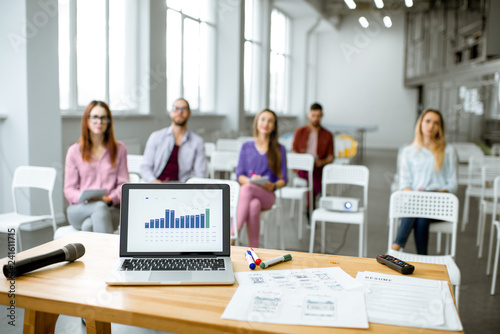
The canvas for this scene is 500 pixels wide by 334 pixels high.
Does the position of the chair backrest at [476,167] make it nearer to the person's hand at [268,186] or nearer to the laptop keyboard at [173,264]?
the person's hand at [268,186]

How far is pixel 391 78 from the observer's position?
17328mm

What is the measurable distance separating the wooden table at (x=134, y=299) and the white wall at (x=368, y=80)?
16.6m

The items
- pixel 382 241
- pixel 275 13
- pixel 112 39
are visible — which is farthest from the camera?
pixel 275 13

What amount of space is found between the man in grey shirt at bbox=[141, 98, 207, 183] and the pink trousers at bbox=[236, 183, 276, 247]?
567mm

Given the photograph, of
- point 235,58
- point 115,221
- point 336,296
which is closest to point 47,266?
point 336,296

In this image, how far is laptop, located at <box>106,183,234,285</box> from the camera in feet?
5.63

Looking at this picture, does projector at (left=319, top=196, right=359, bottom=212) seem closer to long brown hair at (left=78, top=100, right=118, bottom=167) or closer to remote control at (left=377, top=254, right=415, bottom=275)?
long brown hair at (left=78, top=100, right=118, bottom=167)

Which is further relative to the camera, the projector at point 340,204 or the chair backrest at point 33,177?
the projector at point 340,204

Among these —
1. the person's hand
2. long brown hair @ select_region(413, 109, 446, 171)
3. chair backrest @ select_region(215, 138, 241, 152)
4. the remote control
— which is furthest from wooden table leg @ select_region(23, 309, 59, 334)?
chair backrest @ select_region(215, 138, 241, 152)

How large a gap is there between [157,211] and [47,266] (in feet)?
1.41

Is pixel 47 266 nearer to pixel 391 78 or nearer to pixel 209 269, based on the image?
pixel 209 269

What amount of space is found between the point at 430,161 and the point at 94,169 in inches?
105

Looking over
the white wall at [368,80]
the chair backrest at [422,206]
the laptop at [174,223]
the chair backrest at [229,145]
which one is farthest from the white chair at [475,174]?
the white wall at [368,80]

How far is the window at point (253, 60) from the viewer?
11648 millimetres
